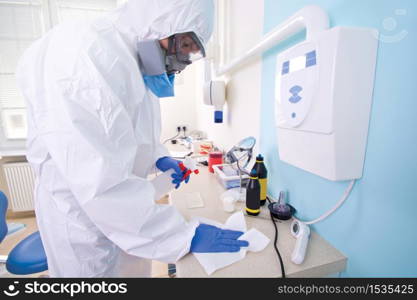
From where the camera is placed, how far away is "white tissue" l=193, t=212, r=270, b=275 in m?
0.63

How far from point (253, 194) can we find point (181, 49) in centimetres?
69

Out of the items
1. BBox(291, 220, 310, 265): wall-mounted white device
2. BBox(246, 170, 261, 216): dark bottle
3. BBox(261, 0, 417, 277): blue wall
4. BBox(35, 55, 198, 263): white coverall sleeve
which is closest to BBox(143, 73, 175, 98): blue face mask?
BBox(35, 55, 198, 263): white coverall sleeve

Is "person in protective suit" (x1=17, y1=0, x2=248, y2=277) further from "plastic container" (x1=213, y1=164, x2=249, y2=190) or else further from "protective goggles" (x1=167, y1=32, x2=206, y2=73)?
"plastic container" (x1=213, y1=164, x2=249, y2=190)

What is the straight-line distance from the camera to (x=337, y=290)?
1.91 ft

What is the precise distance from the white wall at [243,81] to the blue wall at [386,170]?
53cm

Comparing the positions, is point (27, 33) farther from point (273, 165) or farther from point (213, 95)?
point (273, 165)

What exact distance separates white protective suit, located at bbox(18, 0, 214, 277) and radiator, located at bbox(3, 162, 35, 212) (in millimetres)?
2145

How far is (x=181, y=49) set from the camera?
2.73 feet

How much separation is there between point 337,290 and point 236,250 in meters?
0.30

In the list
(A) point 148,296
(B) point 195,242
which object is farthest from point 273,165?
(A) point 148,296

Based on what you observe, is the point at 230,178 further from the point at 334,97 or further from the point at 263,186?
Result: the point at 334,97

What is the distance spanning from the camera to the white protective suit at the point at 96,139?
572 millimetres

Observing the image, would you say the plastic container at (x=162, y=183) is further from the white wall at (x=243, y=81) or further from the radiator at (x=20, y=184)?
the radiator at (x=20, y=184)

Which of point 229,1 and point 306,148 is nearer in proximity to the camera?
point 306,148
